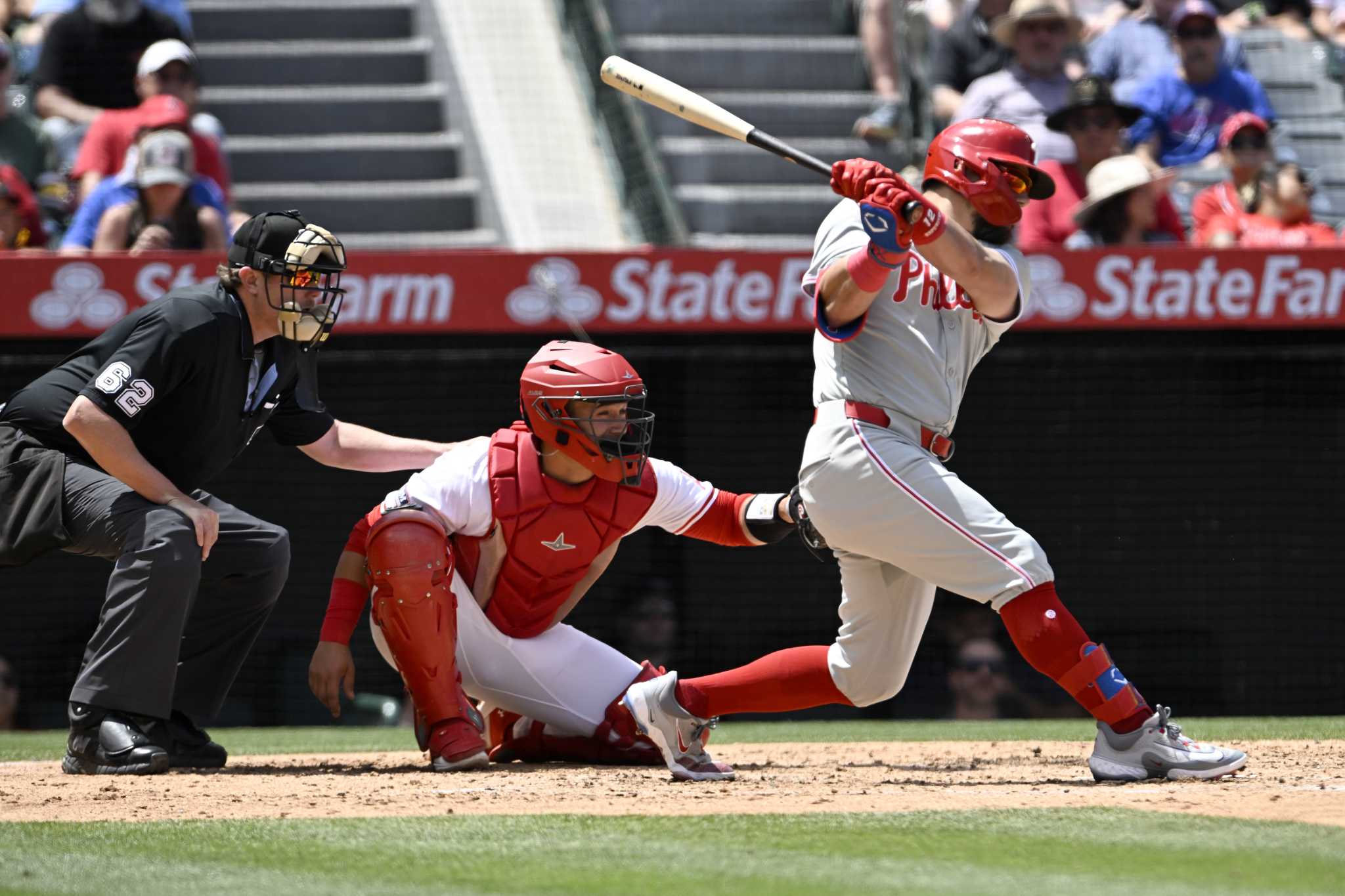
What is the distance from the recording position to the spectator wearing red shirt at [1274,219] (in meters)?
8.09

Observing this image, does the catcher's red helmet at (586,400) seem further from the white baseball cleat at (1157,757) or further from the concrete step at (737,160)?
the concrete step at (737,160)

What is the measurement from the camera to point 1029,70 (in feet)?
30.0

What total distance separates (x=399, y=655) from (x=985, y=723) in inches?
110

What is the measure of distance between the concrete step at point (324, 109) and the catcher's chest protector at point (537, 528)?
20.3ft

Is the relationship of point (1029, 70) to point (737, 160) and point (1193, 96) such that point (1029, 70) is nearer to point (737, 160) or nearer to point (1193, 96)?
point (1193, 96)

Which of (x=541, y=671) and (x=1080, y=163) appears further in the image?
(x=1080, y=163)

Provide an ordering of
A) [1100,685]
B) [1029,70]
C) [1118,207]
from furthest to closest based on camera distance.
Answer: [1029,70], [1118,207], [1100,685]

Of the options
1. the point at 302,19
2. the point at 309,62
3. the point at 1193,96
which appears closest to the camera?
the point at 1193,96

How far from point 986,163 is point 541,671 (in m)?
1.81

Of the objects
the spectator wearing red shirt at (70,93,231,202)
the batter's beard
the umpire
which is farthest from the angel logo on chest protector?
the spectator wearing red shirt at (70,93,231,202)

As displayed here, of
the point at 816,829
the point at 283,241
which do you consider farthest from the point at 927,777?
the point at 283,241

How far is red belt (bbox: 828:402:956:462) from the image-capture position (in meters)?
4.19

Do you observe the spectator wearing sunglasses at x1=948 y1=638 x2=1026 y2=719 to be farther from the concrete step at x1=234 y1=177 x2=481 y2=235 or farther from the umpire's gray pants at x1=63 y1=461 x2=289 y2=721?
the concrete step at x1=234 y1=177 x2=481 y2=235

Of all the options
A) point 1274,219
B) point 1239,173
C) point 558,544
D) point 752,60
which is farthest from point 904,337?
point 752,60
